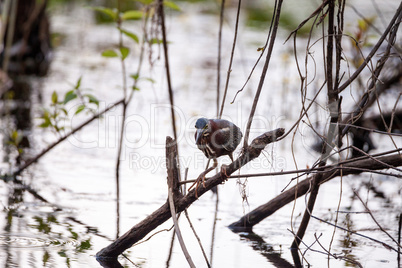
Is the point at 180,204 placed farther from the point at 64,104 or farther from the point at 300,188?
the point at 64,104

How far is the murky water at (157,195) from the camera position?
3.31 metres

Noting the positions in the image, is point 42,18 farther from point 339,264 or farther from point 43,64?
point 339,264

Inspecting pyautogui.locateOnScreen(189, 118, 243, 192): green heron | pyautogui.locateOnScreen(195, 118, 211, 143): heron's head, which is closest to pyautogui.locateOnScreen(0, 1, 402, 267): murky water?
pyautogui.locateOnScreen(189, 118, 243, 192): green heron

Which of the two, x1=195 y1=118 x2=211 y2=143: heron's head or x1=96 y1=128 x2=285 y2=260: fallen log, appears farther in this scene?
x1=195 y1=118 x2=211 y2=143: heron's head

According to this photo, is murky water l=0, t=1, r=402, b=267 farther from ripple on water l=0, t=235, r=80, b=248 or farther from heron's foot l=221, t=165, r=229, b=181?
heron's foot l=221, t=165, r=229, b=181

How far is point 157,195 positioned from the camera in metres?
4.39

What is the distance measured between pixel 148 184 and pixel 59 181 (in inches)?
27.0

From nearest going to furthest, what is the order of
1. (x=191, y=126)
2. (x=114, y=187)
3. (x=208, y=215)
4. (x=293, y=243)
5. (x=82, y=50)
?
(x=293, y=243) < (x=208, y=215) < (x=114, y=187) < (x=191, y=126) < (x=82, y=50)

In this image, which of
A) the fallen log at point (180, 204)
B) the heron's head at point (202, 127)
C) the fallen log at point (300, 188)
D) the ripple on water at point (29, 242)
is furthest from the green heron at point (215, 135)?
the ripple on water at point (29, 242)

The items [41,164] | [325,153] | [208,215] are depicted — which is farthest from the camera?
[41,164]

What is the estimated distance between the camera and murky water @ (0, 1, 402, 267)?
10.9ft

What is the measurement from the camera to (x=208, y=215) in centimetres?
404

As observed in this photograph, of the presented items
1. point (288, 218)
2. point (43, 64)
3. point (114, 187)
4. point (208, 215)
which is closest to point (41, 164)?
point (114, 187)

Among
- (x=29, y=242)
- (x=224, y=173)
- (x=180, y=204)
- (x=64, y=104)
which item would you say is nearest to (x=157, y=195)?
(x=64, y=104)
